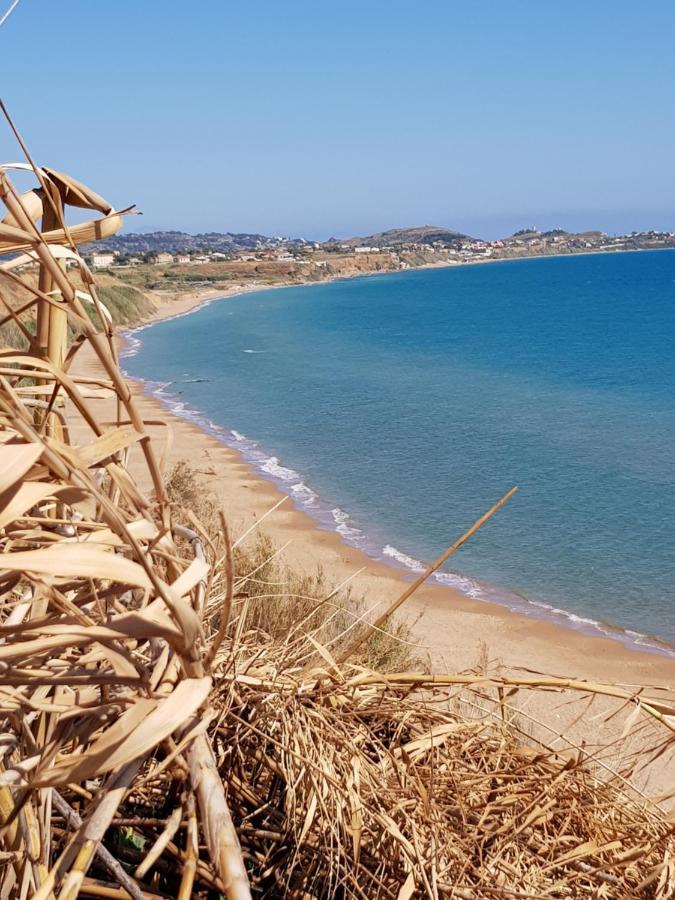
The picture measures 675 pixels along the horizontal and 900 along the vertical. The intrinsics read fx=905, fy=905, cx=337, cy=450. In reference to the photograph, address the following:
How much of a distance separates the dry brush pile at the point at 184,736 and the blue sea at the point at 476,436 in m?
9.99

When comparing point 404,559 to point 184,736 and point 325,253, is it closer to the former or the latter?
point 184,736

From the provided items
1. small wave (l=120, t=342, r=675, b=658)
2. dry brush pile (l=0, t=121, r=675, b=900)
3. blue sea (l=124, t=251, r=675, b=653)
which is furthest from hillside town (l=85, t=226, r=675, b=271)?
dry brush pile (l=0, t=121, r=675, b=900)

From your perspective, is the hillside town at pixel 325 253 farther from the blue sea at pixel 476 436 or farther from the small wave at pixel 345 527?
the small wave at pixel 345 527

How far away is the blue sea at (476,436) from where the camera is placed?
12812 mm

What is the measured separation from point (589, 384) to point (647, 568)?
20.0m

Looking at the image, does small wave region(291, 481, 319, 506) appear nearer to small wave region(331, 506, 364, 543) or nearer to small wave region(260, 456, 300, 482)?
small wave region(260, 456, 300, 482)

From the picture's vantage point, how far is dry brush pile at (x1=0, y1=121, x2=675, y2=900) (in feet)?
2.00

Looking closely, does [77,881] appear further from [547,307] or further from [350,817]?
[547,307]

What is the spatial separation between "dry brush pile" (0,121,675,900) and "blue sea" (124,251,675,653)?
9.99 meters

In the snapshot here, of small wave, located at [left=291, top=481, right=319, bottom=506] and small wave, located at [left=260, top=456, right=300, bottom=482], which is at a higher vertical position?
small wave, located at [left=291, top=481, right=319, bottom=506]

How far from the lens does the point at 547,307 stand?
72375mm

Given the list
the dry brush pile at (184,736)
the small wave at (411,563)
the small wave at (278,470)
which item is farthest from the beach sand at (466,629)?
the dry brush pile at (184,736)

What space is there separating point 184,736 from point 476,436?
855 inches

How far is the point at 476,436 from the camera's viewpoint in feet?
72.7
